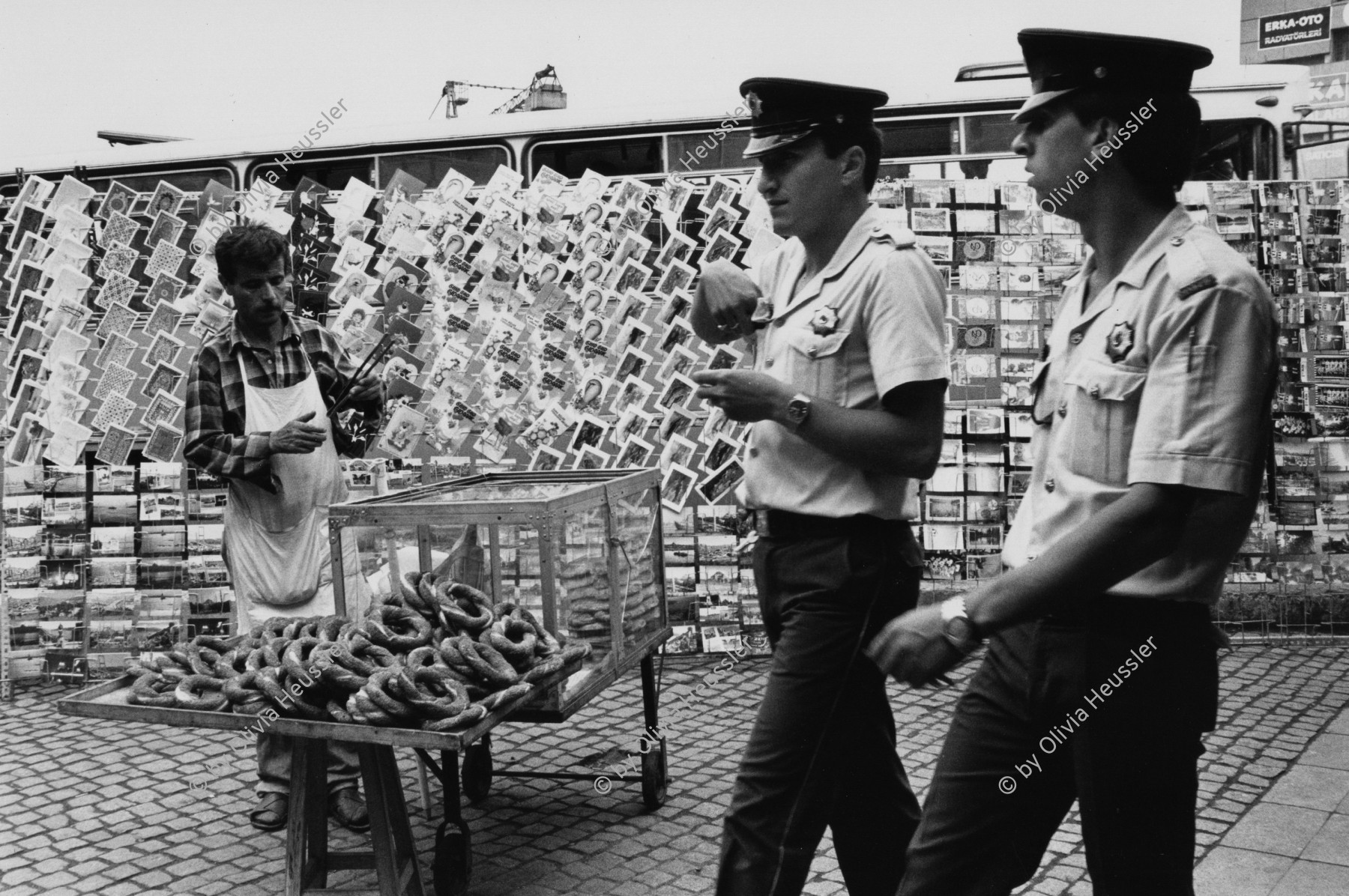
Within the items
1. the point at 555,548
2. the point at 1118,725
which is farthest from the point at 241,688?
the point at 1118,725

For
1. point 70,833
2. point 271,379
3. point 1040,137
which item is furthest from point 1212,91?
point 70,833

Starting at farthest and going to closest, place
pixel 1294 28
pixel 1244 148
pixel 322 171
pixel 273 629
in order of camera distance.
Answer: pixel 1294 28
pixel 322 171
pixel 1244 148
pixel 273 629

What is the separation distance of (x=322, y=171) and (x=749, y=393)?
8169 millimetres

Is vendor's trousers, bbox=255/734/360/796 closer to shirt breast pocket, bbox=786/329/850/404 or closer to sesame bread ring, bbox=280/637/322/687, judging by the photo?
sesame bread ring, bbox=280/637/322/687

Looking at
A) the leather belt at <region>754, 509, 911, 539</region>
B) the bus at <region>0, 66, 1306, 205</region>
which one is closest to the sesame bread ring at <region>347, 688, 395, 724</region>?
the leather belt at <region>754, 509, 911, 539</region>

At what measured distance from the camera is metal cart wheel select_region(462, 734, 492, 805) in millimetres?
4715

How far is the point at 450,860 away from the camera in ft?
12.5

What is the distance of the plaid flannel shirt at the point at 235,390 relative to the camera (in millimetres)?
4445

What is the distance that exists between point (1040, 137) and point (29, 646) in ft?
20.7

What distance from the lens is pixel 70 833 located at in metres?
4.61

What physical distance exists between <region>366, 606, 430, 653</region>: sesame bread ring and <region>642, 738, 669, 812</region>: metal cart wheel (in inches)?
46.5

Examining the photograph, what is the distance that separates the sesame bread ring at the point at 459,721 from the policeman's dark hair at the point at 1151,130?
2.06 metres

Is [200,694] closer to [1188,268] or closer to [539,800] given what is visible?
[539,800]

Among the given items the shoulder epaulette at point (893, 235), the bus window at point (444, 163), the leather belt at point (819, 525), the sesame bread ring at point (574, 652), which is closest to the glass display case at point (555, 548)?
the sesame bread ring at point (574, 652)
